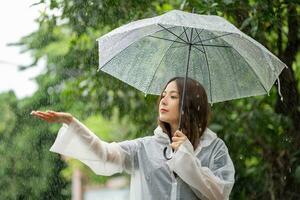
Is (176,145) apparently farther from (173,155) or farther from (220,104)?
(220,104)

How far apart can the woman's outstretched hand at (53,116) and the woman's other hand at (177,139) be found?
1.62 feet

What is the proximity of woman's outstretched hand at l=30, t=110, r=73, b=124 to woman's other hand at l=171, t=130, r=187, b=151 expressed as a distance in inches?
19.4

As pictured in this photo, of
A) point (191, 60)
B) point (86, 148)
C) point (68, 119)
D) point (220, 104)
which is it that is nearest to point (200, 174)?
point (86, 148)

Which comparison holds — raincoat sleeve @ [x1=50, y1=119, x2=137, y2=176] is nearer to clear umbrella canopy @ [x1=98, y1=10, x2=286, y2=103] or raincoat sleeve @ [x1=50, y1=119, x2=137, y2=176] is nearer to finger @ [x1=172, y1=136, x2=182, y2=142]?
finger @ [x1=172, y1=136, x2=182, y2=142]

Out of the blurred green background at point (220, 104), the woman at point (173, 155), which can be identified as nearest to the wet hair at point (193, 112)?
the woman at point (173, 155)

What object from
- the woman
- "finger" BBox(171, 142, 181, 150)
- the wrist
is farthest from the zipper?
the wrist

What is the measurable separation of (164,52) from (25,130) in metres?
3.68

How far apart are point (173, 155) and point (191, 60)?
77 cm

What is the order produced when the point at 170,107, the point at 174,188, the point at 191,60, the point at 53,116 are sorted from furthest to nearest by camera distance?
the point at 191,60 < the point at 170,107 < the point at 174,188 < the point at 53,116

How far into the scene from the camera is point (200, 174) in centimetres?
360

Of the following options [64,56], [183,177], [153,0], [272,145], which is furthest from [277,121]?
[183,177]

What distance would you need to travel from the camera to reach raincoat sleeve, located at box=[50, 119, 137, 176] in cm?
367

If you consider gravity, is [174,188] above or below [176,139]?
below

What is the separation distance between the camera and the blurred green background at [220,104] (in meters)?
6.03
